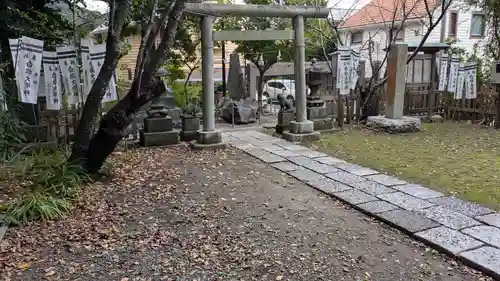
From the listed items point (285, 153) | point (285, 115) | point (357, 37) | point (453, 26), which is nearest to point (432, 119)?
point (285, 115)

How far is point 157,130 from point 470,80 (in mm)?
8082

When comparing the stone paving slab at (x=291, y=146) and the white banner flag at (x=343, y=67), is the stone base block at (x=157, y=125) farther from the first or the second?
the white banner flag at (x=343, y=67)

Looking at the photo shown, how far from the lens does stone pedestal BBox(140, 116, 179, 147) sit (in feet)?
25.4

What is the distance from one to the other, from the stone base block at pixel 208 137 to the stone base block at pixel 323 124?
100 inches

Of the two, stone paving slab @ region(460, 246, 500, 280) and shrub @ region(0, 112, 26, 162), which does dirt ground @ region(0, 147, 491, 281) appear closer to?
stone paving slab @ region(460, 246, 500, 280)

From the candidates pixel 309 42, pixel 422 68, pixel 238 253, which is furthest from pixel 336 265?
pixel 309 42

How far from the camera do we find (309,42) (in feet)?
46.5

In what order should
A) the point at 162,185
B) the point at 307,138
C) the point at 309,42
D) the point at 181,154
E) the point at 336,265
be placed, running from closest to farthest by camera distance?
the point at 336,265, the point at 162,185, the point at 181,154, the point at 307,138, the point at 309,42

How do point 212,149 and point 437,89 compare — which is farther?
point 437,89

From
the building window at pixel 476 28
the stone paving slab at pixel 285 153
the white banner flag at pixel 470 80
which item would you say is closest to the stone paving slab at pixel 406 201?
the stone paving slab at pixel 285 153

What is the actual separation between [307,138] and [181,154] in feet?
8.87

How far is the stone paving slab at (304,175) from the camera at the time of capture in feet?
18.2

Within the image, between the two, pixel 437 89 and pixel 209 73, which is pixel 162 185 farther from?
pixel 437 89

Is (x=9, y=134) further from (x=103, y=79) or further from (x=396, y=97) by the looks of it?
(x=396, y=97)
